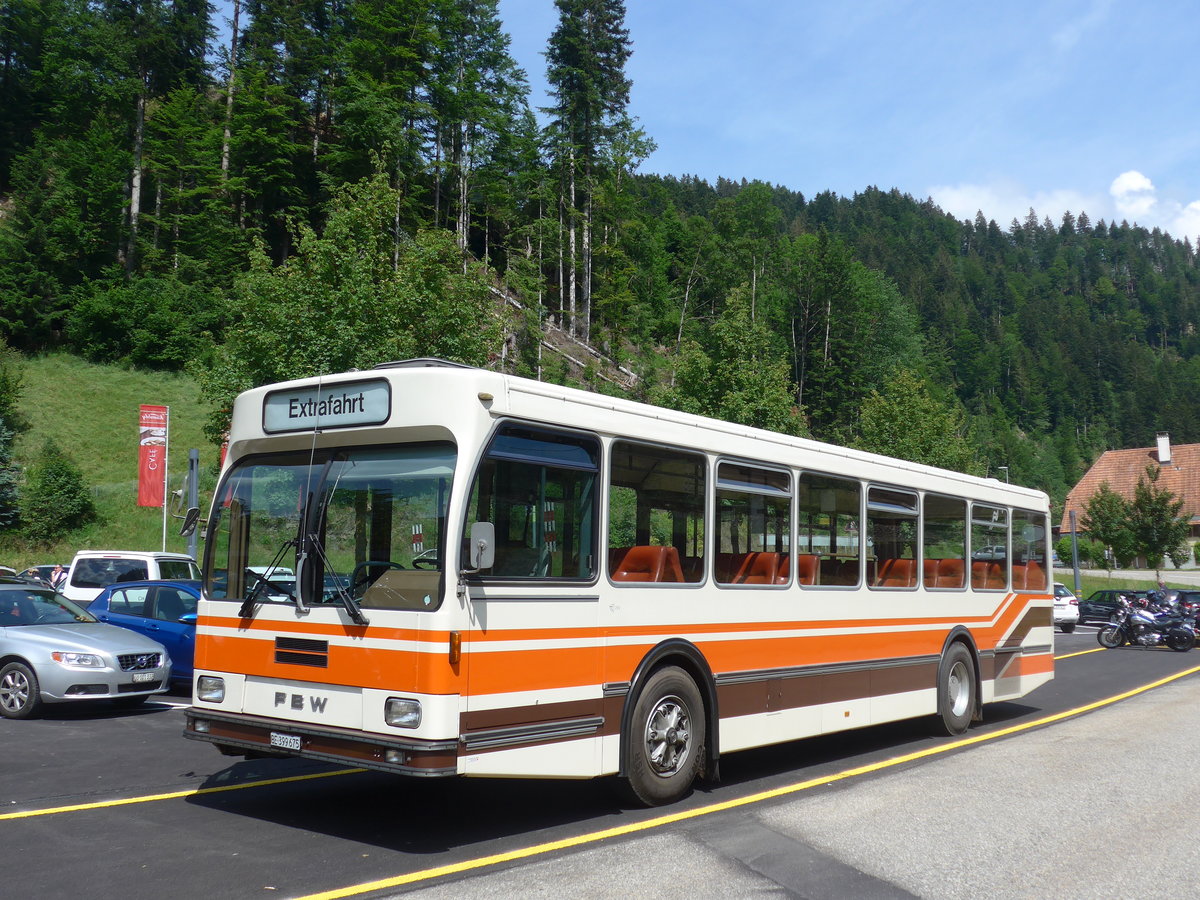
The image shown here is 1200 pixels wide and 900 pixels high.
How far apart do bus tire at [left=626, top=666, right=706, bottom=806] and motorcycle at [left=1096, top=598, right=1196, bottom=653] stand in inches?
976

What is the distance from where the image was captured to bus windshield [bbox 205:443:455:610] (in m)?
6.47

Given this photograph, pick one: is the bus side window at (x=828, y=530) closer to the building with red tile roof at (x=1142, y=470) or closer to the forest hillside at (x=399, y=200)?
the forest hillside at (x=399, y=200)

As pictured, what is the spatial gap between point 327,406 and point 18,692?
24.2 ft

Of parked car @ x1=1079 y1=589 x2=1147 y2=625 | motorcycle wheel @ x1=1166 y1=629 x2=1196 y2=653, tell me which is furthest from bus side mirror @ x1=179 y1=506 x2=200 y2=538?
parked car @ x1=1079 y1=589 x2=1147 y2=625

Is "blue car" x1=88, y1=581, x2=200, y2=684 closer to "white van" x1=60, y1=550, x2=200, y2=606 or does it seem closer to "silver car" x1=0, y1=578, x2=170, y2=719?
"silver car" x1=0, y1=578, x2=170, y2=719

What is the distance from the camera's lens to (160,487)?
1081 inches

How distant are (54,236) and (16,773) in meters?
51.2

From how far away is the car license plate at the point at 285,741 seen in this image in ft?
21.5

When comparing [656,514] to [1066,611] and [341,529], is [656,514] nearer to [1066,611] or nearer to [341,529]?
[341,529]

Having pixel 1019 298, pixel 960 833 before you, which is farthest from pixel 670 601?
pixel 1019 298

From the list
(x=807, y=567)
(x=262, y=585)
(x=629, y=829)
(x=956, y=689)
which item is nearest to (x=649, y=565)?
(x=629, y=829)

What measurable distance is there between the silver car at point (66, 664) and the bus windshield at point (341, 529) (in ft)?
18.1

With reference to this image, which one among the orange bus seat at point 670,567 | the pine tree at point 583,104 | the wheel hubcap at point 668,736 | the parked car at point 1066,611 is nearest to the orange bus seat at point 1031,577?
the orange bus seat at point 670,567

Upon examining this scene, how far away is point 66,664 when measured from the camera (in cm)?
1177
